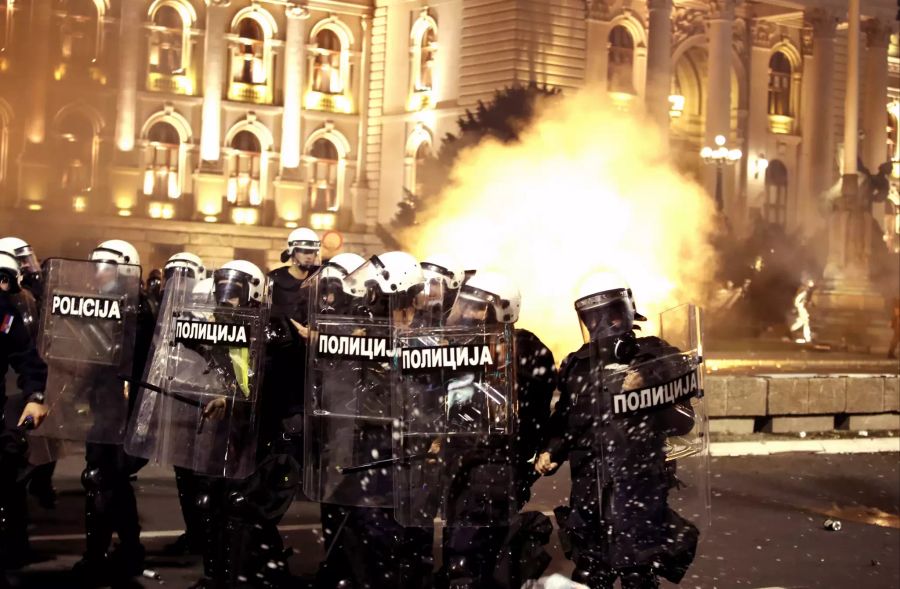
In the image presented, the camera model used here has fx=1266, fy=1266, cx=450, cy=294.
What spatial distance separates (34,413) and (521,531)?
2552 millimetres

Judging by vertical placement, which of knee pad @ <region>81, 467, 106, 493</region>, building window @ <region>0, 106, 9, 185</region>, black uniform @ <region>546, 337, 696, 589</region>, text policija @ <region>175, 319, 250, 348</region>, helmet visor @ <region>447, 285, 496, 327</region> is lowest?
knee pad @ <region>81, 467, 106, 493</region>

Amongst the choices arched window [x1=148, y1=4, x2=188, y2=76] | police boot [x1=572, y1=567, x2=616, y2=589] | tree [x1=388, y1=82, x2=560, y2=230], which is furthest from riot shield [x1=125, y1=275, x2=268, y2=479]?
arched window [x1=148, y1=4, x2=188, y2=76]

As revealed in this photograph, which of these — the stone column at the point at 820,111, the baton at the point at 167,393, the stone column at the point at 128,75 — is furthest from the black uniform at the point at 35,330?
the stone column at the point at 820,111

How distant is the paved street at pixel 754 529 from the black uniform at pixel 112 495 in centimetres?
18

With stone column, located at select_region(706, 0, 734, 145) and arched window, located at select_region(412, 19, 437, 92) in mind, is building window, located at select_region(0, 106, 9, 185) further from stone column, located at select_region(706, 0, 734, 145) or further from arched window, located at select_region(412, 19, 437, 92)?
stone column, located at select_region(706, 0, 734, 145)

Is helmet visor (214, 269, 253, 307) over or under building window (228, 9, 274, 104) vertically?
under

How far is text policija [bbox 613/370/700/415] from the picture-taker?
16.4ft

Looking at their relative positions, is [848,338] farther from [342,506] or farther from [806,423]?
[342,506]

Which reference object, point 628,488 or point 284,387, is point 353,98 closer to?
point 284,387

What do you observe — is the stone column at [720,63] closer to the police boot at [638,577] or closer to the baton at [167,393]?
the baton at [167,393]

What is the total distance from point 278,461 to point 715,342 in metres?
23.9

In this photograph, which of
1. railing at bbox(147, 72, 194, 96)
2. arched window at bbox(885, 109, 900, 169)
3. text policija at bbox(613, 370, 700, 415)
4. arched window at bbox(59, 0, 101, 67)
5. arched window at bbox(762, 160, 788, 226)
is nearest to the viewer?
text policija at bbox(613, 370, 700, 415)

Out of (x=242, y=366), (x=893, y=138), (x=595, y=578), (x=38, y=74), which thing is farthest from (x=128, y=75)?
(x=595, y=578)

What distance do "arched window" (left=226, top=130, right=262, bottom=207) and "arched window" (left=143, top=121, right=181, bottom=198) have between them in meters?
1.79
